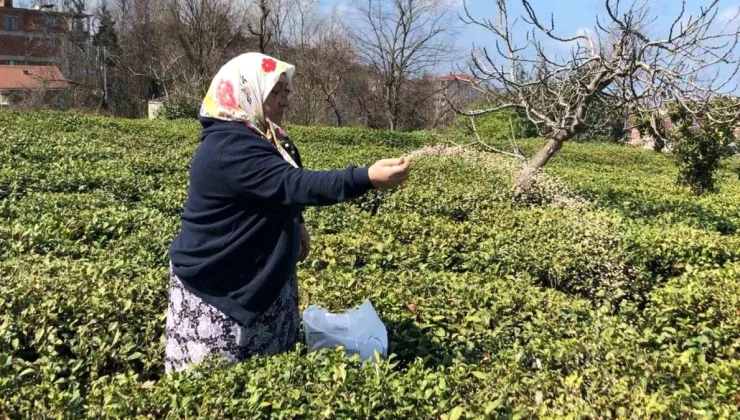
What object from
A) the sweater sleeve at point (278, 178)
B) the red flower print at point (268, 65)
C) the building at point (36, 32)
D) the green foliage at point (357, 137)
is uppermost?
the building at point (36, 32)

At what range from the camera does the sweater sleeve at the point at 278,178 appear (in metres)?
1.99

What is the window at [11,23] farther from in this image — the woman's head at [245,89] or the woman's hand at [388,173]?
the woman's hand at [388,173]

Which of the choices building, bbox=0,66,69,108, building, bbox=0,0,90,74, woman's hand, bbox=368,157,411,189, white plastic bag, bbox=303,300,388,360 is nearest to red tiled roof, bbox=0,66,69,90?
building, bbox=0,66,69,108

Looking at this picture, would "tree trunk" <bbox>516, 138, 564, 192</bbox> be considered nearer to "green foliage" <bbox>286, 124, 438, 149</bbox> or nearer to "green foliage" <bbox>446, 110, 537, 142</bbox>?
"green foliage" <bbox>286, 124, 438, 149</bbox>

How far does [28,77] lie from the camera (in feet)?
146

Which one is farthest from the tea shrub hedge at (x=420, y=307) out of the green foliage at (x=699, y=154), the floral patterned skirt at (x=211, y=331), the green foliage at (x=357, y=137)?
the green foliage at (x=357, y=137)

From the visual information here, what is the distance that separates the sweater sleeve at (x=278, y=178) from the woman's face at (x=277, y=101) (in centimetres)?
19

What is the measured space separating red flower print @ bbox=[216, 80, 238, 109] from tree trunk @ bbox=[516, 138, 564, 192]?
550 cm

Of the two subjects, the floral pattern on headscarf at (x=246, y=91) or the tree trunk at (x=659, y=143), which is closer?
the floral pattern on headscarf at (x=246, y=91)

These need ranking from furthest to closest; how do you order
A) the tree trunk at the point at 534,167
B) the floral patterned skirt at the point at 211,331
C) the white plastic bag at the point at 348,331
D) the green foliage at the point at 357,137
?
the green foliage at the point at 357,137
the tree trunk at the point at 534,167
the white plastic bag at the point at 348,331
the floral patterned skirt at the point at 211,331

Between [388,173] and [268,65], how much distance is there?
64 centimetres

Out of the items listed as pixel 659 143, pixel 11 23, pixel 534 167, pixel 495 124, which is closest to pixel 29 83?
pixel 11 23

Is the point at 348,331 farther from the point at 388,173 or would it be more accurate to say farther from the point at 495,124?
the point at 495,124

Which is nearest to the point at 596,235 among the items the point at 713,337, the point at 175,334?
the point at 713,337
